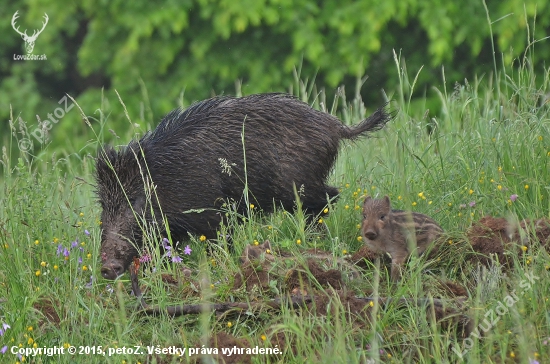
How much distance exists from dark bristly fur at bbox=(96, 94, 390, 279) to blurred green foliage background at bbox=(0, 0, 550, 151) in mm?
4219

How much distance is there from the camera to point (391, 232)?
4020 mm

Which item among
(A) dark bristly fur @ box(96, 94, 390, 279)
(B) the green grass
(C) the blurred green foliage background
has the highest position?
(C) the blurred green foliage background

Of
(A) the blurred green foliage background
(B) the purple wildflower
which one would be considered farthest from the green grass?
(A) the blurred green foliage background

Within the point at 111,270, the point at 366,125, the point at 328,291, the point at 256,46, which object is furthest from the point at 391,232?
the point at 256,46

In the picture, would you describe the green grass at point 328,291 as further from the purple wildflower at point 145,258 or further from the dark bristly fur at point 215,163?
the dark bristly fur at point 215,163

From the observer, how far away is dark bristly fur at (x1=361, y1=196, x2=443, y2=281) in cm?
398

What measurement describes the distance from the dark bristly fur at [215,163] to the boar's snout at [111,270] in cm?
16

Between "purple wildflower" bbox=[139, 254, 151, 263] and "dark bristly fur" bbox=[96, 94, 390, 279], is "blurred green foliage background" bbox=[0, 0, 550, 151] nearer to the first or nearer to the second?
"dark bristly fur" bbox=[96, 94, 390, 279]

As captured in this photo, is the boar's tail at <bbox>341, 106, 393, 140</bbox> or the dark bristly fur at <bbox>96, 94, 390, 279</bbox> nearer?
the dark bristly fur at <bbox>96, 94, 390, 279</bbox>

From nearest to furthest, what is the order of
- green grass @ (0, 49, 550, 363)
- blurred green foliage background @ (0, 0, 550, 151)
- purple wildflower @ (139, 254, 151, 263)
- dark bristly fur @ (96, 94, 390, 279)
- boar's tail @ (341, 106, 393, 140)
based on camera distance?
green grass @ (0, 49, 550, 363)
purple wildflower @ (139, 254, 151, 263)
dark bristly fur @ (96, 94, 390, 279)
boar's tail @ (341, 106, 393, 140)
blurred green foliage background @ (0, 0, 550, 151)

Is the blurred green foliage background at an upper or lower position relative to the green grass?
upper

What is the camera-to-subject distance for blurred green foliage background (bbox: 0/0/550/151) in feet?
31.0

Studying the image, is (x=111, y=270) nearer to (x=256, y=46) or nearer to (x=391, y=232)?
(x=391, y=232)

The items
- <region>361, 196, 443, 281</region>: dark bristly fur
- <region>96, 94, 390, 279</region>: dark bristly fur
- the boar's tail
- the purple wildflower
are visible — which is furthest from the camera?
the boar's tail
